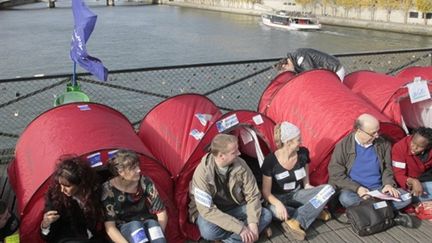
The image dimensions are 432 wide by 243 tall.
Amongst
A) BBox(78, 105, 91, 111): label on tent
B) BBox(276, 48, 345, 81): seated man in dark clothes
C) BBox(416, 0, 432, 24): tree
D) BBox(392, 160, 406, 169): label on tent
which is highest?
BBox(416, 0, 432, 24): tree

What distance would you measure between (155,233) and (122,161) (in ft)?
2.28

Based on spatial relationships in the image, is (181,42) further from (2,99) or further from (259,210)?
(259,210)

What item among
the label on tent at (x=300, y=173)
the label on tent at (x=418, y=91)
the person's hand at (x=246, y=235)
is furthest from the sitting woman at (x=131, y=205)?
the label on tent at (x=418, y=91)

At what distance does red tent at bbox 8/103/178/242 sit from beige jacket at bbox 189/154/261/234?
1.33 ft

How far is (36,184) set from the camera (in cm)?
400

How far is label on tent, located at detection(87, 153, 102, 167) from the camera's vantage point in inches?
156

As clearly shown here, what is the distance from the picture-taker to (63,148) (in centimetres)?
419

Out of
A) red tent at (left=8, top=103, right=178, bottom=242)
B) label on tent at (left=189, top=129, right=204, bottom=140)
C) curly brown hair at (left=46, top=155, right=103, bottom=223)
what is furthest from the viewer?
label on tent at (left=189, top=129, right=204, bottom=140)

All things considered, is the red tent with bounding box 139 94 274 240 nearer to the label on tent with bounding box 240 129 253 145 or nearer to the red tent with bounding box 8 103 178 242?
the label on tent with bounding box 240 129 253 145

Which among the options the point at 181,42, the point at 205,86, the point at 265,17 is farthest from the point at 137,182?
the point at 265,17

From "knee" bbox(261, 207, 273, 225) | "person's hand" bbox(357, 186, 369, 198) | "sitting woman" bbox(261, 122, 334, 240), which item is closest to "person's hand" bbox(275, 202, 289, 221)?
"sitting woman" bbox(261, 122, 334, 240)

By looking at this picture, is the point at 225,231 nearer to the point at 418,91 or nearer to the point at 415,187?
the point at 415,187

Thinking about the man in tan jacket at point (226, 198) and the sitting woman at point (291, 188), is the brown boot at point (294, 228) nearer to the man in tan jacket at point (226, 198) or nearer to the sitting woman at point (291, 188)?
the sitting woman at point (291, 188)

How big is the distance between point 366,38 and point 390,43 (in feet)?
13.7
